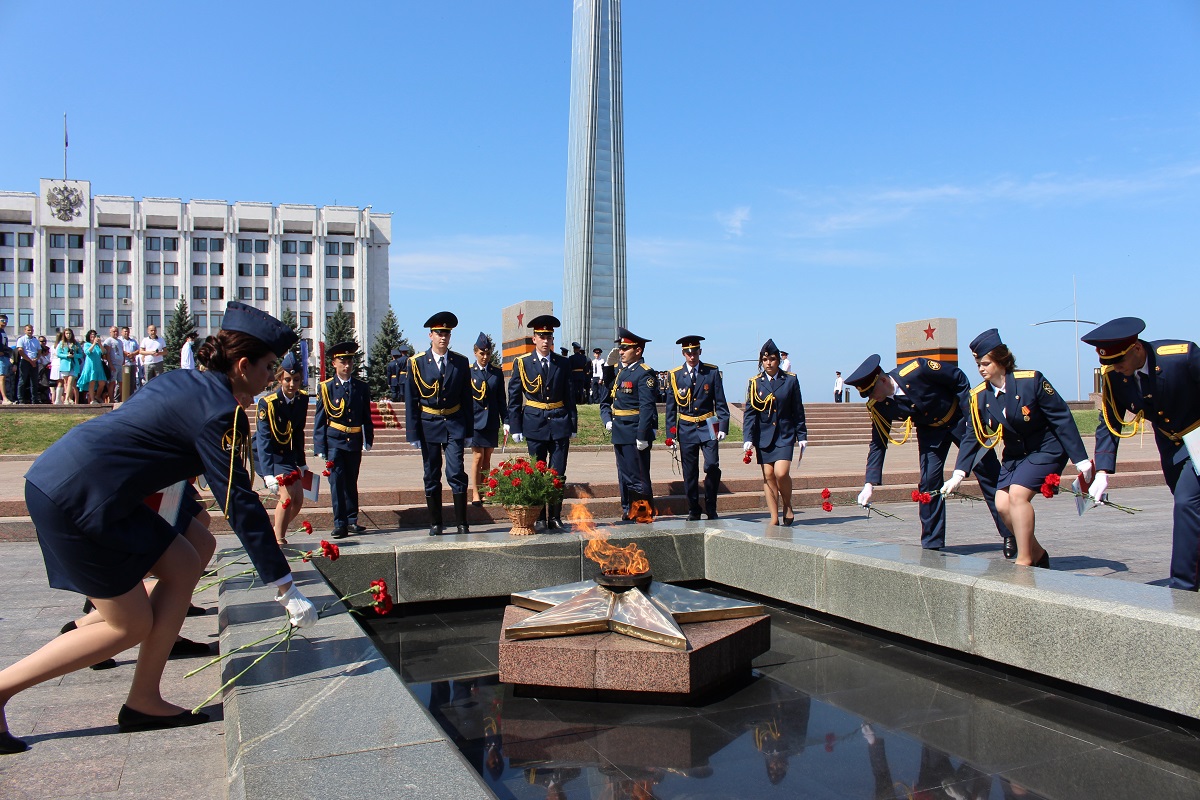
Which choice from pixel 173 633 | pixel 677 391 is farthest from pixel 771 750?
pixel 677 391

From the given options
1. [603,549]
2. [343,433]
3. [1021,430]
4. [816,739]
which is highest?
[1021,430]

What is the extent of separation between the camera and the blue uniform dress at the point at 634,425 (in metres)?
10.2

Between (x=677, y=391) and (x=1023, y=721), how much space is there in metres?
6.70

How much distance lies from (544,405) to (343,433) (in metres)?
2.10

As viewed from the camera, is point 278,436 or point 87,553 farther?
point 278,436

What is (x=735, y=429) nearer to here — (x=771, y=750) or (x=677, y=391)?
(x=677, y=391)

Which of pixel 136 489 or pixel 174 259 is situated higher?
pixel 174 259

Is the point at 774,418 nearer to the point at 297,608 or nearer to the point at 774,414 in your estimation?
the point at 774,414

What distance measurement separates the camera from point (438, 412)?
378 inches

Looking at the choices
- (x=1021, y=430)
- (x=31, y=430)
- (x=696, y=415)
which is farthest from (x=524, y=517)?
(x=31, y=430)

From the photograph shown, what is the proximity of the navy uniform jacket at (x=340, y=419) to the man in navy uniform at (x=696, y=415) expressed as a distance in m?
3.35

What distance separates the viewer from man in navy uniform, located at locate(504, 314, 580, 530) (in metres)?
10.0

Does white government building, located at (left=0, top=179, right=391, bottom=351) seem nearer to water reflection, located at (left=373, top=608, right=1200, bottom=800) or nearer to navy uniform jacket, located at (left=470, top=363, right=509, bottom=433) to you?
navy uniform jacket, located at (left=470, top=363, right=509, bottom=433)

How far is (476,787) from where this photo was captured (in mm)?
2529
